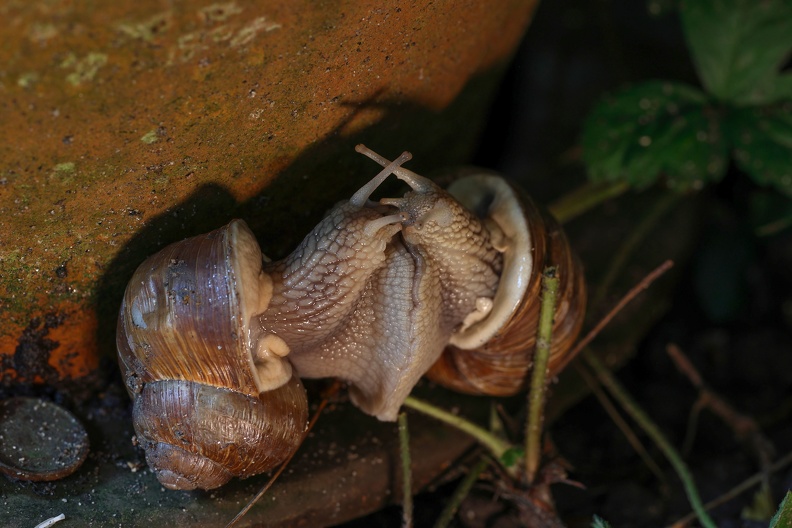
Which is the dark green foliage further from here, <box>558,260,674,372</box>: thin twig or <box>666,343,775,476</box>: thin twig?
<box>666,343,775,476</box>: thin twig

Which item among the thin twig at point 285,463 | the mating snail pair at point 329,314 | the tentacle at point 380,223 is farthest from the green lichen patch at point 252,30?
the thin twig at point 285,463

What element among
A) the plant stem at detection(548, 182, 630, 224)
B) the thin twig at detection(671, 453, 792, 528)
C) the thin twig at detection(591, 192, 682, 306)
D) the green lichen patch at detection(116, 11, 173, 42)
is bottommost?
the thin twig at detection(671, 453, 792, 528)

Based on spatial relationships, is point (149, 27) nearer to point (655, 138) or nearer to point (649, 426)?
point (655, 138)

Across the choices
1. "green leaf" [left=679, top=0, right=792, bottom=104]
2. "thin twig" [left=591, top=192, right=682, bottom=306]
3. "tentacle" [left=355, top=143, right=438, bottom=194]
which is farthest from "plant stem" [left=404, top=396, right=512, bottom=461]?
"green leaf" [left=679, top=0, right=792, bottom=104]

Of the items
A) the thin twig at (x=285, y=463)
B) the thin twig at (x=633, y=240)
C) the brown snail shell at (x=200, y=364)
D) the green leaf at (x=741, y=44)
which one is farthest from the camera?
the thin twig at (x=633, y=240)

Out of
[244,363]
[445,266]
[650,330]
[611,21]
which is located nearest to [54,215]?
[244,363]

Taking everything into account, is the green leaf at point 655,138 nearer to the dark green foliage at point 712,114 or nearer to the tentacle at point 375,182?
the dark green foliage at point 712,114

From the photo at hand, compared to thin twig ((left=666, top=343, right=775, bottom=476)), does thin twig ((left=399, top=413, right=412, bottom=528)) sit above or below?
above
